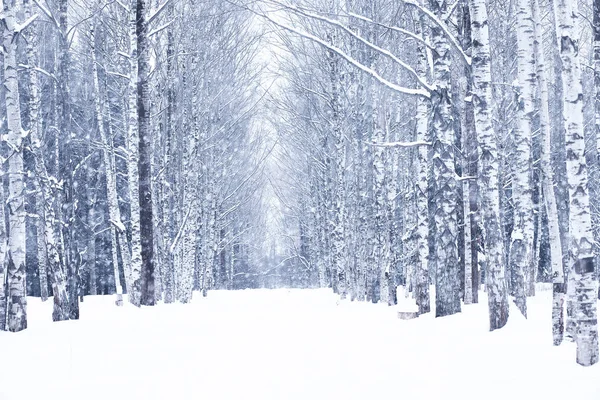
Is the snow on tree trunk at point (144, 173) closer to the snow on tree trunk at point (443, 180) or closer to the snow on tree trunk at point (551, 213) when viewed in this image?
the snow on tree trunk at point (443, 180)

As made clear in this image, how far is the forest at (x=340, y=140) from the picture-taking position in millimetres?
Answer: 9164

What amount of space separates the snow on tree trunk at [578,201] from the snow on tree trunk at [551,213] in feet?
4.17

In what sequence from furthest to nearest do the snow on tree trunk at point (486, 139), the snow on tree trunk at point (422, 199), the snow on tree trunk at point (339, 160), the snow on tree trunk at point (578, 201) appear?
1. the snow on tree trunk at point (339, 160)
2. the snow on tree trunk at point (422, 199)
3. the snow on tree trunk at point (486, 139)
4. the snow on tree trunk at point (578, 201)

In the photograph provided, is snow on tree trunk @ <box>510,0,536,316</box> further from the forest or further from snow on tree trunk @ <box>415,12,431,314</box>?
snow on tree trunk @ <box>415,12,431,314</box>

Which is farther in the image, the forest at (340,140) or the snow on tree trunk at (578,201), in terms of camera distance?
the forest at (340,140)

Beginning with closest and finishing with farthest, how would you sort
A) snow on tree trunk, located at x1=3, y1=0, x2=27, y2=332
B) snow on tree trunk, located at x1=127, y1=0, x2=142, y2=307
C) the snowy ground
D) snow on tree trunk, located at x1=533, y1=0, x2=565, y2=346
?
the snowy ground < snow on tree trunk, located at x1=533, y1=0, x2=565, y2=346 < snow on tree trunk, located at x1=3, y1=0, x2=27, y2=332 < snow on tree trunk, located at x1=127, y1=0, x2=142, y2=307

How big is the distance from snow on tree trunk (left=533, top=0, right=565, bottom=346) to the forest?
0.03 m

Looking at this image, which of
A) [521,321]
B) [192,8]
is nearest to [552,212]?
[521,321]

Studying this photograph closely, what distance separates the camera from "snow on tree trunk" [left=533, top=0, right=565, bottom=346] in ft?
26.1

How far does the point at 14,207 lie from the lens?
11.3 metres

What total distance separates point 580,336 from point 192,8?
1858 cm

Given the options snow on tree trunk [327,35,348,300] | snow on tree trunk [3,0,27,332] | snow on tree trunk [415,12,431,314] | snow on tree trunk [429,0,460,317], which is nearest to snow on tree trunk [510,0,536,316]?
snow on tree trunk [429,0,460,317]

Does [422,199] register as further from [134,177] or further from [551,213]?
[134,177]

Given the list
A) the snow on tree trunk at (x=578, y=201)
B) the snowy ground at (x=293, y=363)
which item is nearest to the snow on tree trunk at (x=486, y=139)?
Result: the snowy ground at (x=293, y=363)
